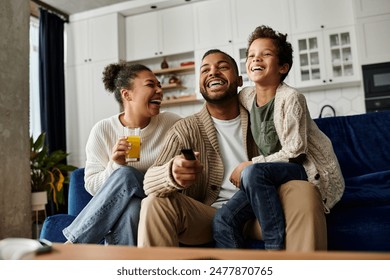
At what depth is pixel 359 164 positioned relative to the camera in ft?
5.29

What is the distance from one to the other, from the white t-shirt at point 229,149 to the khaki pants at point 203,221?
14 centimetres

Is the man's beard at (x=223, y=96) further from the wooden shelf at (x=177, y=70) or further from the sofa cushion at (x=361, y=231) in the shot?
the wooden shelf at (x=177, y=70)

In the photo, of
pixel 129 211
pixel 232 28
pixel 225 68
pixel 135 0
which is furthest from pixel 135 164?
pixel 135 0

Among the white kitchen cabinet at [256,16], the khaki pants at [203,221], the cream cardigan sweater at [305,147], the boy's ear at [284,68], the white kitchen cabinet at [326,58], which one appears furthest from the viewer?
the white kitchen cabinet at [256,16]

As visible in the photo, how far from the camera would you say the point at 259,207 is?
3.38 ft

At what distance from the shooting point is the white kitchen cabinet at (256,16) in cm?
356

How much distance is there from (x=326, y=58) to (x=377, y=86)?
53 centimetres

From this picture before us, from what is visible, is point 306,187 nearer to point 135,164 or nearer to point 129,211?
point 129,211

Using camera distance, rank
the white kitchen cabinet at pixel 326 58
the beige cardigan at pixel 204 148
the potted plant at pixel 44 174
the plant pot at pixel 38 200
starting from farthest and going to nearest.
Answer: the white kitchen cabinet at pixel 326 58 → the potted plant at pixel 44 174 → the plant pot at pixel 38 200 → the beige cardigan at pixel 204 148

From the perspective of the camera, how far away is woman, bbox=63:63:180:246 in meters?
1.20

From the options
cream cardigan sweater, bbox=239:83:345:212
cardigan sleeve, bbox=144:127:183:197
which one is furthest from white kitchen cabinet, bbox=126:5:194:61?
cardigan sleeve, bbox=144:127:183:197

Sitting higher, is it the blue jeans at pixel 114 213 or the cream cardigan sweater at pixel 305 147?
the cream cardigan sweater at pixel 305 147

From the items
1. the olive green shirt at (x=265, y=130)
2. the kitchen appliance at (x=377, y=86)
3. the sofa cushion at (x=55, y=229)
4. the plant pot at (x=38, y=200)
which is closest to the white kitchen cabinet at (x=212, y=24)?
the kitchen appliance at (x=377, y=86)

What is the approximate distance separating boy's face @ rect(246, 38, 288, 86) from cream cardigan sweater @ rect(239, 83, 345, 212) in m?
0.13
